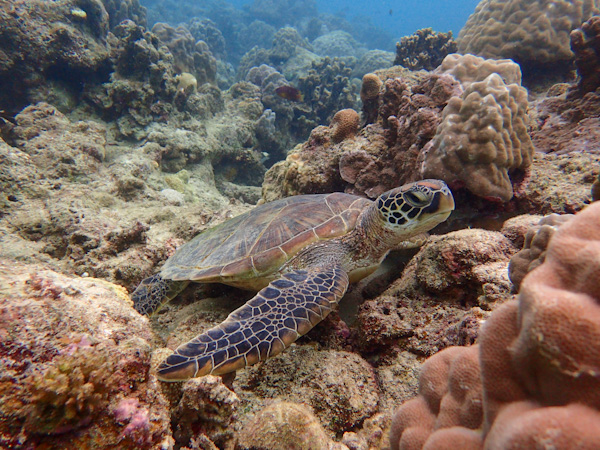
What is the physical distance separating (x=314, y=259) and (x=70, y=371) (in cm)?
205

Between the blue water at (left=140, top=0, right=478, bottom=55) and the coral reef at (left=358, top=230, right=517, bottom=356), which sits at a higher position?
the blue water at (left=140, top=0, right=478, bottom=55)

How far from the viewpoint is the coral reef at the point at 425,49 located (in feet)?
27.8

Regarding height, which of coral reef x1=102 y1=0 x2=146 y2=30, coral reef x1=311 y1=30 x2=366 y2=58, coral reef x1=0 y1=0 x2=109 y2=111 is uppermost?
coral reef x1=311 y1=30 x2=366 y2=58

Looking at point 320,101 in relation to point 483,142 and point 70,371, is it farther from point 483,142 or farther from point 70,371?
point 70,371

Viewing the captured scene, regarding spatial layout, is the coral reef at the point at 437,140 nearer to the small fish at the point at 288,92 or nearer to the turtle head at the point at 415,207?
the turtle head at the point at 415,207

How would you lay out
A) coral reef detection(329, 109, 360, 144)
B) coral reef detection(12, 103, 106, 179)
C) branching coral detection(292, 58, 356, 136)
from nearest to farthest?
coral reef detection(329, 109, 360, 144)
coral reef detection(12, 103, 106, 179)
branching coral detection(292, 58, 356, 136)

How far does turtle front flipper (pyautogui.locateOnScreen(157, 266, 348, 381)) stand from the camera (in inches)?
58.3

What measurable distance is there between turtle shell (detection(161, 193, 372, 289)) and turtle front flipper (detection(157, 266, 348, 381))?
376mm

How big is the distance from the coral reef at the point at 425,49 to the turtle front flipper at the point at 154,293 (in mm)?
9547

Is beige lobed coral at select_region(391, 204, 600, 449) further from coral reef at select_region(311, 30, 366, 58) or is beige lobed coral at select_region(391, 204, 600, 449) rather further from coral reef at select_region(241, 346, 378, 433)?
coral reef at select_region(311, 30, 366, 58)

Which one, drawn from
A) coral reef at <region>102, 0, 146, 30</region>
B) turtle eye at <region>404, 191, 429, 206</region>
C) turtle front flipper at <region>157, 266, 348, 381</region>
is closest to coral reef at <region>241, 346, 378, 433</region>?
turtle front flipper at <region>157, 266, 348, 381</region>

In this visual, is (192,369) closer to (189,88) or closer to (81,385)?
(81,385)

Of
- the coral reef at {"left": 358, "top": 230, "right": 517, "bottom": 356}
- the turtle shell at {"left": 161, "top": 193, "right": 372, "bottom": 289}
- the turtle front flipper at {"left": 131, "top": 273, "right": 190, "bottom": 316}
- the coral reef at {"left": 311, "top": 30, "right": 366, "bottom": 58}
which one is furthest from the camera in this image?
the coral reef at {"left": 311, "top": 30, "right": 366, "bottom": 58}

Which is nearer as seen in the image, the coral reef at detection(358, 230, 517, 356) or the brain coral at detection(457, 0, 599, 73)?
the coral reef at detection(358, 230, 517, 356)
